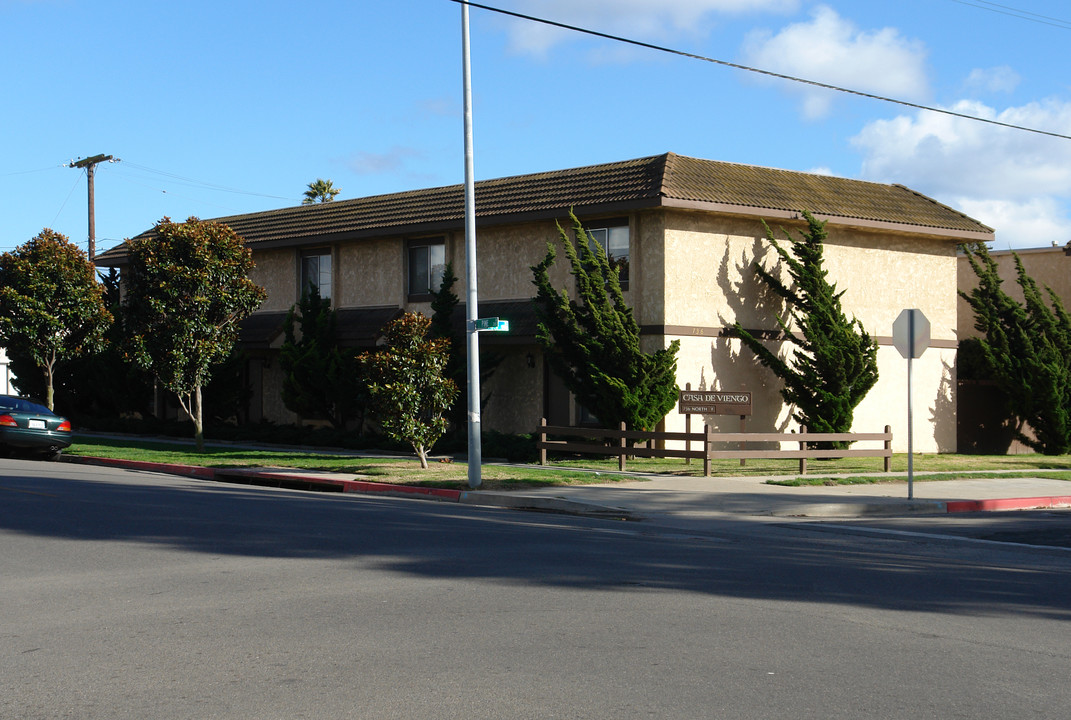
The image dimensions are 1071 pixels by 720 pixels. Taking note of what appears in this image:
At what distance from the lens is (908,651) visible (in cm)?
698

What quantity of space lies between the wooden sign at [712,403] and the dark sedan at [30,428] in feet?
45.0

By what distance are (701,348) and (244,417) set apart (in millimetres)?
15383

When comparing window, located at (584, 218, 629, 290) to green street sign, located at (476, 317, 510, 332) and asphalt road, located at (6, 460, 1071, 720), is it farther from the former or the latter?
asphalt road, located at (6, 460, 1071, 720)

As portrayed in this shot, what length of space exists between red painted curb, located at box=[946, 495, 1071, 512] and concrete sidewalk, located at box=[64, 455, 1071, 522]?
0.6 inches

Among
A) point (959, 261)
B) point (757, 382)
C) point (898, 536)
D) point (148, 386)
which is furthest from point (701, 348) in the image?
point (148, 386)

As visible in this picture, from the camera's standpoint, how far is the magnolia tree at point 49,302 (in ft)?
91.9

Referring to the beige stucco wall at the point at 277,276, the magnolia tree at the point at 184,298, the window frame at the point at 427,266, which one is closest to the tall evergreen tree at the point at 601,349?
the window frame at the point at 427,266

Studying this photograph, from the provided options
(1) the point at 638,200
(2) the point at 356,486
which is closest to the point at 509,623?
(2) the point at 356,486

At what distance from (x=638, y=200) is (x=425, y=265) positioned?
7522 mm

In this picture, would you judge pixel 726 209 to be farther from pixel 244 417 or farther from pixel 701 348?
pixel 244 417

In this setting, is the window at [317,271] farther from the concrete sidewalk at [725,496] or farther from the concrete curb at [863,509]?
the concrete curb at [863,509]

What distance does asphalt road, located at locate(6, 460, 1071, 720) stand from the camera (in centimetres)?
589

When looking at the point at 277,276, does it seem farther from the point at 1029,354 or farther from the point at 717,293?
the point at 1029,354

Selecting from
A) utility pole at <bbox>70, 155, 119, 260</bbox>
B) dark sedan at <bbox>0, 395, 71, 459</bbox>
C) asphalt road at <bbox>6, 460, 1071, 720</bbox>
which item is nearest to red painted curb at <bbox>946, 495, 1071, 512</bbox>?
asphalt road at <bbox>6, 460, 1071, 720</bbox>
